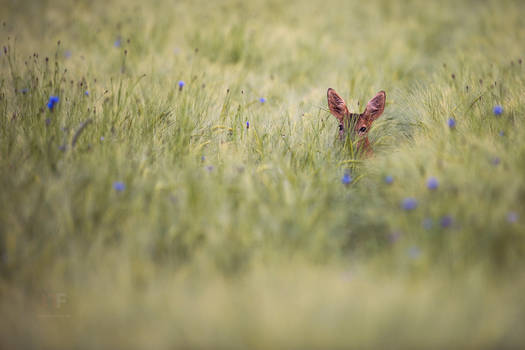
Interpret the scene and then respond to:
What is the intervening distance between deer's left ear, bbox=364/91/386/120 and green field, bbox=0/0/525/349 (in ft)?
0.75

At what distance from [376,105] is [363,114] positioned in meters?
0.10

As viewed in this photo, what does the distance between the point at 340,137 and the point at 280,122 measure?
0.46 metres

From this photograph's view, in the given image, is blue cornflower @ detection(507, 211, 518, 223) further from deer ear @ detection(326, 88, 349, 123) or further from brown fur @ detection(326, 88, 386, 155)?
deer ear @ detection(326, 88, 349, 123)

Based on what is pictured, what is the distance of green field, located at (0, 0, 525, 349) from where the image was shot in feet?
3.31

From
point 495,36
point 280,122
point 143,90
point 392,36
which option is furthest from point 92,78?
point 495,36

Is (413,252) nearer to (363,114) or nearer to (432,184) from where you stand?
(432,184)

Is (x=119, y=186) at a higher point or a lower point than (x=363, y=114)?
lower

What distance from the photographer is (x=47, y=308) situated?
1.11m

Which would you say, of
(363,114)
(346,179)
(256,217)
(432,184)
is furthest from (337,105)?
(256,217)

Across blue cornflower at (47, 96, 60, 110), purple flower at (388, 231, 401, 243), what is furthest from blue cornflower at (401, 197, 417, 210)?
blue cornflower at (47, 96, 60, 110)

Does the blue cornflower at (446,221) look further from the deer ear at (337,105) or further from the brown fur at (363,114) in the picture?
the deer ear at (337,105)

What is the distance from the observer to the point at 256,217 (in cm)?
146

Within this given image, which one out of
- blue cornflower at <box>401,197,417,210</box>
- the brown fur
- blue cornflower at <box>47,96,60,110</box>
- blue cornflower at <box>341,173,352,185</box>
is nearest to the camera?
blue cornflower at <box>401,197,417,210</box>

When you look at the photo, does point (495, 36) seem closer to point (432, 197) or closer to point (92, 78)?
point (432, 197)
